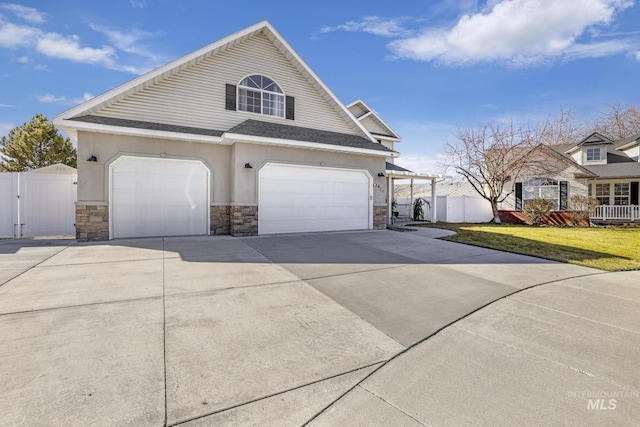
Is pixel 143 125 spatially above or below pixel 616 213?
above

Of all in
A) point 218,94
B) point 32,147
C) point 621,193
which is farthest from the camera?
point 32,147

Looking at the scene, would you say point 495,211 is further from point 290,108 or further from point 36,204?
point 36,204

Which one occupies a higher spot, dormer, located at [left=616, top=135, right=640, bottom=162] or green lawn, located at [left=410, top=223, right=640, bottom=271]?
dormer, located at [left=616, top=135, right=640, bottom=162]

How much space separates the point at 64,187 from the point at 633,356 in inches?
575

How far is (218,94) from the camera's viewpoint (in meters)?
11.2

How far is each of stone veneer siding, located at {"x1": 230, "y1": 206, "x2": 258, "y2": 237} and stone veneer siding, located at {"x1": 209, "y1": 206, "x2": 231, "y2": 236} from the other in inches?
15.6

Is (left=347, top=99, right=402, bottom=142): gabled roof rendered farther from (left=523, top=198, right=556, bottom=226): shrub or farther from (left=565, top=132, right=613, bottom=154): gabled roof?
(left=565, top=132, right=613, bottom=154): gabled roof

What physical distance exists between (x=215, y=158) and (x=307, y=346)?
8952 millimetres

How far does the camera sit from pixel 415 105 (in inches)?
766

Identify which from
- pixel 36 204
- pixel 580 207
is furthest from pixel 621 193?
pixel 36 204

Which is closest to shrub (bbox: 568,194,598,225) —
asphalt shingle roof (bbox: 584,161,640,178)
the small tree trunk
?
asphalt shingle roof (bbox: 584,161,640,178)

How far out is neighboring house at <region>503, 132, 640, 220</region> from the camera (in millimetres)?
18812

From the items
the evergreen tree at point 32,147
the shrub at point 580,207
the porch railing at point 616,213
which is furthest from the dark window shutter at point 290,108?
the evergreen tree at point 32,147

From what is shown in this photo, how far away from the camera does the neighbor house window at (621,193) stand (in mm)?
19625
